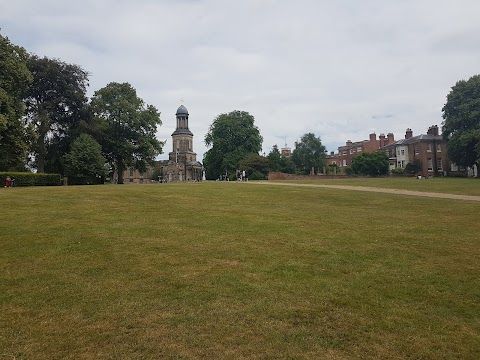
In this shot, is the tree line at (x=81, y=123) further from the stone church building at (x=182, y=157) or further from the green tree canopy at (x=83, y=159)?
the stone church building at (x=182, y=157)

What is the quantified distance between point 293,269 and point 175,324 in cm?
317

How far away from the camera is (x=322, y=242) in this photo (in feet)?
33.8

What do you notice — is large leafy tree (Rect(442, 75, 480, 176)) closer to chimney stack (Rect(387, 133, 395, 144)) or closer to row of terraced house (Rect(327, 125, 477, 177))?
row of terraced house (Rect(327, 125, 477, 177))

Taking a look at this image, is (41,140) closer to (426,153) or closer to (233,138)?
(233,138)

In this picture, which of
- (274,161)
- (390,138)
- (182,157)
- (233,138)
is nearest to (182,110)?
(182,157)

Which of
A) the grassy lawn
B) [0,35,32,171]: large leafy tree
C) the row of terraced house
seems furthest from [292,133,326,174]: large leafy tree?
[0,35,32,171]: large leafy tree

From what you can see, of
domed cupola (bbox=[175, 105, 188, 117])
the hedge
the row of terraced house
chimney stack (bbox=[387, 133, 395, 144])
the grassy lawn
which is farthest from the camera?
domed cupola (bbox=[175, 105, 188, 117])

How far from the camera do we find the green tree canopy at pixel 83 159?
1781 inches

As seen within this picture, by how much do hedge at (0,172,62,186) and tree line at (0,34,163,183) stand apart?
1285mm

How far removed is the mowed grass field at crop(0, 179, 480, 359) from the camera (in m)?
5.11

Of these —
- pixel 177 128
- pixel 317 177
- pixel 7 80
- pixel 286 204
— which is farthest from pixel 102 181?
pixel 177 128

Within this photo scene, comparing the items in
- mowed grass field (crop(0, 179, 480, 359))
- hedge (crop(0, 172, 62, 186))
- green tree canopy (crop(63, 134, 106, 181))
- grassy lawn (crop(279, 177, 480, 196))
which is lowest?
mowed grass field (crop(0, 179, 480, 359))

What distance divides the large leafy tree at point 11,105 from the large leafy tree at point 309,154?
190 ft

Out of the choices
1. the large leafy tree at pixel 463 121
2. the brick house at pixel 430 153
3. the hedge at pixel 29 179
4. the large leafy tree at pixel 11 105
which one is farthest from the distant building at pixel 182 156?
the large leafy tree at pixel 11 105
